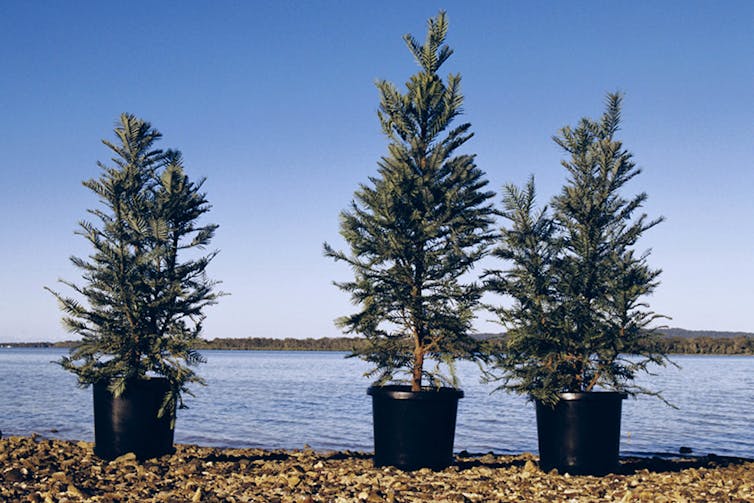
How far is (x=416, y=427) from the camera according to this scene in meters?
8.80

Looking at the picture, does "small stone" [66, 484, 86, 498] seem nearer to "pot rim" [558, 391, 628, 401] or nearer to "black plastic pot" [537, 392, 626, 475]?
"black plastic pot" [537, 392, 626, 475]

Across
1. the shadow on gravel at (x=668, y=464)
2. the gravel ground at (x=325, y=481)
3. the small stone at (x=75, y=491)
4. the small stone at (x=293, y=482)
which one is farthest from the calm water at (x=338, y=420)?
the small stone at (x=75, y=491)

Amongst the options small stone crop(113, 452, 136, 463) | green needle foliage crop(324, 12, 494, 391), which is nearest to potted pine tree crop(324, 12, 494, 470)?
green needle foliage crop(324, 12, 494, 391)

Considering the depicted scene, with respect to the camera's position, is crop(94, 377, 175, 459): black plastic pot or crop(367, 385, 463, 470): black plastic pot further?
crop(94, 377, 175, 459): black plastic pot

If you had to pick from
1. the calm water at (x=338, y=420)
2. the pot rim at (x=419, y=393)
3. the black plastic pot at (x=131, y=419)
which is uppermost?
the pot rim at (x=419, y=393)

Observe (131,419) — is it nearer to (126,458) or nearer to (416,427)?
(126,458)

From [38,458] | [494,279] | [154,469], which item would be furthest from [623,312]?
[38,458]

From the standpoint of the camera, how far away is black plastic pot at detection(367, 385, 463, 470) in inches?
346

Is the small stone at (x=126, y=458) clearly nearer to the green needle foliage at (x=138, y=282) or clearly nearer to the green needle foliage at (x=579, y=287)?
the green needle foliage at (x=138, y=282)

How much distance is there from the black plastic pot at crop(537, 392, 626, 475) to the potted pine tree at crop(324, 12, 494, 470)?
4.49ft

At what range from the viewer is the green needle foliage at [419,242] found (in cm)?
938

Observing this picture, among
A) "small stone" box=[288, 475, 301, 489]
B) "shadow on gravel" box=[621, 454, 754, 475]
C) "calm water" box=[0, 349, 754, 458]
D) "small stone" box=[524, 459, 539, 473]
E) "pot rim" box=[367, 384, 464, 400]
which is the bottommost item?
"calm water" box=[0, 349, 754, 458]

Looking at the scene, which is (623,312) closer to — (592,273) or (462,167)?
(592,273)

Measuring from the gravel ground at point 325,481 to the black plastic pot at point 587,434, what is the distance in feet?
0.66
